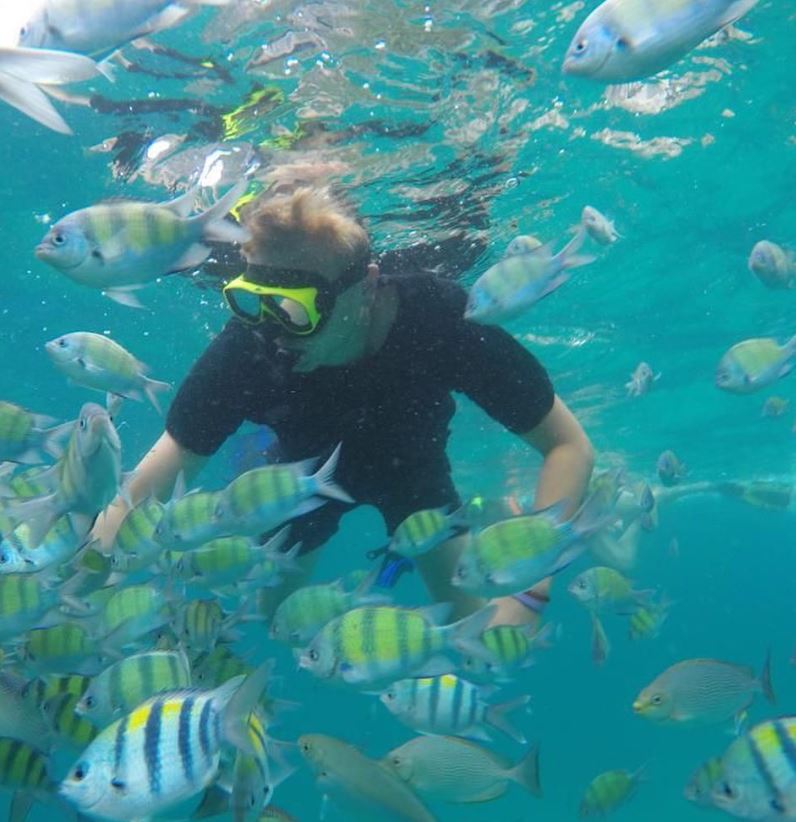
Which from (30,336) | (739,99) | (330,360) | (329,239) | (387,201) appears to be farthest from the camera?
(30,336)

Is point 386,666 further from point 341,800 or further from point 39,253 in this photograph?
point 39,253

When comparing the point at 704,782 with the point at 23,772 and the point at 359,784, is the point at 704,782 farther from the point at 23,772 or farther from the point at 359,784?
the point at 23,772

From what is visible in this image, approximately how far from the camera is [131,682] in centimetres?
399

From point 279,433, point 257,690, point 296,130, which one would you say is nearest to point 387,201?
point 296,130

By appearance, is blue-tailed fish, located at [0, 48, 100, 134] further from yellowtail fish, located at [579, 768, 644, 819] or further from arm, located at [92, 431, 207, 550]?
yellowtail fish, located at [579, 768, 644, 819]

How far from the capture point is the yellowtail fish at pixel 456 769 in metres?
5.59

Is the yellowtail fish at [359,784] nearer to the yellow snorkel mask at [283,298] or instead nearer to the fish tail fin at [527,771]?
the fish tail fin at [527,771]

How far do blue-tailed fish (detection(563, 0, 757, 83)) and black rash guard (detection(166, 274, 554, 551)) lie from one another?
98.5 inches

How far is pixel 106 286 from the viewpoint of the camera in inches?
143

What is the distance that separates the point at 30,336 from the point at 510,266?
14.2 metres

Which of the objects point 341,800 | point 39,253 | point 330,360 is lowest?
point 341,800

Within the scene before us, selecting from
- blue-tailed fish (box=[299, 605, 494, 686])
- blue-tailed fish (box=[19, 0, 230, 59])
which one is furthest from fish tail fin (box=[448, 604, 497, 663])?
blue-tailed fish (box=[19, 0, 230, 59])

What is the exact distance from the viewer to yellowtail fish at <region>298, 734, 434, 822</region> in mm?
4539

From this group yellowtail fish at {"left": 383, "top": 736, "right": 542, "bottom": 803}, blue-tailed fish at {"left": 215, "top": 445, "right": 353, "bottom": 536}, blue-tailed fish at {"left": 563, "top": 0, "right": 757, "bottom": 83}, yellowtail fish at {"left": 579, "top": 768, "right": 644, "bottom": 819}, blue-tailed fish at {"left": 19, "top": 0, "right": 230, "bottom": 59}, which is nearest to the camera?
blue-tailed fish at {"left": 563, "top": 0, "right": 757, "bottom": 83}
